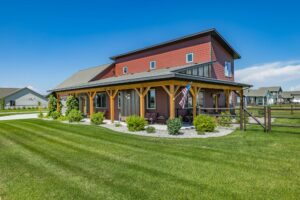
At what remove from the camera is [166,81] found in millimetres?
11406

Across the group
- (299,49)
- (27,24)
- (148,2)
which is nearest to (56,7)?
(27,24)

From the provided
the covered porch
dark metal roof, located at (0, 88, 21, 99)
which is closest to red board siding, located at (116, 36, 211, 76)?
the covered porch

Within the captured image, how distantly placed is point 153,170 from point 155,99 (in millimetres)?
10683

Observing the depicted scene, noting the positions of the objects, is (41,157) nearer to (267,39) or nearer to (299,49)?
(267,39)

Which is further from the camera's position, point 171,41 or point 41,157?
point 171,41

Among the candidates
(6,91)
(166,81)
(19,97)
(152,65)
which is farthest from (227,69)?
(6,91)

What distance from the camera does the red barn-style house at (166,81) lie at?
12695 millimetres

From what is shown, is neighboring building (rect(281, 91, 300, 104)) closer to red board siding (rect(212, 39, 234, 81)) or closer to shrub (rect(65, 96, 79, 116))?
red board siding (rect(212, 39, 234, 81))

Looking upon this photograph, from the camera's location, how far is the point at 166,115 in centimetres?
1464

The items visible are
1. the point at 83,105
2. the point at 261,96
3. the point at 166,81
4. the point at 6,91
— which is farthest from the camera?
the point at 261,96

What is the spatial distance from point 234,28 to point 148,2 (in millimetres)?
9337

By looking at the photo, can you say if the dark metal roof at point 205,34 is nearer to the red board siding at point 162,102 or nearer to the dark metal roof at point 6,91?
the red board siding at point 162,102

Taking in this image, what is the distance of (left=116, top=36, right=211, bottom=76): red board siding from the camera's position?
55.2 ft

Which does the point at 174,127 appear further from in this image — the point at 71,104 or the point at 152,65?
the point at 71,104
